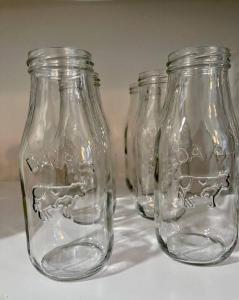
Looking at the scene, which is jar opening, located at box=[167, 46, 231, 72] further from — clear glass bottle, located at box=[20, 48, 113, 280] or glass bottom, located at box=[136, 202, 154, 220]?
glass bottom, located at box=[136, 202, 154, 220]

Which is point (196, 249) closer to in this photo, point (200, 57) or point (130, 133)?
point (200, 57)

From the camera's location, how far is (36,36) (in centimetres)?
81

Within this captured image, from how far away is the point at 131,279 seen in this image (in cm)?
36

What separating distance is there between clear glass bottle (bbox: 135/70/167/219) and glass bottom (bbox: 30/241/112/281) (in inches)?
6.0

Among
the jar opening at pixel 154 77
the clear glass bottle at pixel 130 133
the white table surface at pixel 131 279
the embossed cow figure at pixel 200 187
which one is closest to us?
the white table surface at pixel 131 279

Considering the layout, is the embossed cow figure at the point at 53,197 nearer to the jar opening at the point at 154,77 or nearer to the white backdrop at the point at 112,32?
the jar opening at the point at 154,77

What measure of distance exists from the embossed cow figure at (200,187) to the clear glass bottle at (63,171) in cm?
11

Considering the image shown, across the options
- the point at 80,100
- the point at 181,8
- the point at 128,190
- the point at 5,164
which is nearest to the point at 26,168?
the point at 80,100

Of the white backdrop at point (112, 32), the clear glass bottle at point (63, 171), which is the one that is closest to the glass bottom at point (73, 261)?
the clear glass bottle at point (63, 171)

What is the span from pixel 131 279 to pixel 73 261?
0.08m

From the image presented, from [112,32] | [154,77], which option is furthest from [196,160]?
[112,32]

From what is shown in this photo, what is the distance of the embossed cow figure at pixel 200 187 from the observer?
1.51 ft

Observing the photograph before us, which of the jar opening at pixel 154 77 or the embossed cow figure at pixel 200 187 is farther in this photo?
the jar opening at pixel 154 77

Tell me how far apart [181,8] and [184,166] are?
1.50ft
